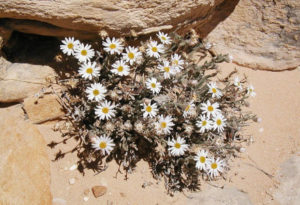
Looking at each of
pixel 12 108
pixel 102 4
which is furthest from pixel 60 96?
pixel 102 4

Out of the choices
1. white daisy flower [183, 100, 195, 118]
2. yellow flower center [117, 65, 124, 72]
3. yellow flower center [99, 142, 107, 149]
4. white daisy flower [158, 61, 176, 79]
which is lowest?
yellow flower center [99, 142, 107, 149]

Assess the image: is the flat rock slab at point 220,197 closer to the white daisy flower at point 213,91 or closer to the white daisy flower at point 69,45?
the white daisy flower at point 213,91

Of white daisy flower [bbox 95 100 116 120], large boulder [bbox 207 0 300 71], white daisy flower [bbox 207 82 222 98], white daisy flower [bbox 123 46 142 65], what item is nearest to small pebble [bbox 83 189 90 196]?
white daisy flower [bbox 95 100 116 120]

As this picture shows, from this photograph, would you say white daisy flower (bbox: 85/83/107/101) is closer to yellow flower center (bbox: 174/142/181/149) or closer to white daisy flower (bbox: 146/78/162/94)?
white daisy flower (bbox: 146/78/162/94)

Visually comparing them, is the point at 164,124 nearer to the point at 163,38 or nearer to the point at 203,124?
the point at 203,124

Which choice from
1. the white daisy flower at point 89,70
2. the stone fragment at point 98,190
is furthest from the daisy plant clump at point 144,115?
the stone fragment at point 98,190

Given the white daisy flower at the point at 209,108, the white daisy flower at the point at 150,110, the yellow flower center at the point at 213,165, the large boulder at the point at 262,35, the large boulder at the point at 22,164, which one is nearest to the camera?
the large boulder at the point at 22,164
